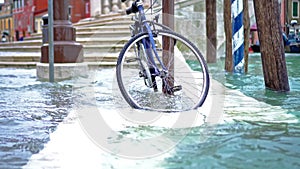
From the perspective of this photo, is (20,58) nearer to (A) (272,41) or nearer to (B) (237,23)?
(B) (237,23)

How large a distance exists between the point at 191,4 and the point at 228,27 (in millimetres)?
5338

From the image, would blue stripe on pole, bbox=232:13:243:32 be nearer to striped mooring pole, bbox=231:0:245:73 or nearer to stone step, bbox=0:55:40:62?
striped mooring pole, bbox=231:0:245:73

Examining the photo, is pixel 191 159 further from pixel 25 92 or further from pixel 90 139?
pixel 25 92

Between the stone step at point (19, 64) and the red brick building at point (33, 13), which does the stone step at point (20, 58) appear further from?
the red brick building at point (33, 13)

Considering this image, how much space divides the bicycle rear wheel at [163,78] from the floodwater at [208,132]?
0.21m

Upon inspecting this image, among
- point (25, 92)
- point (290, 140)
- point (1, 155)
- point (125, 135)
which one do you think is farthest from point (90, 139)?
point (25, 92)

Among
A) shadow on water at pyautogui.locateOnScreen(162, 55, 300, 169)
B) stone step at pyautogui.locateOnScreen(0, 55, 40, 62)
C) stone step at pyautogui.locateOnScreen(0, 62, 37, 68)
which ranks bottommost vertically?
shadow on water at pyautogui.locateOnScreen(162, 55, 300, 169)

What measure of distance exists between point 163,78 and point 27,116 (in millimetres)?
908

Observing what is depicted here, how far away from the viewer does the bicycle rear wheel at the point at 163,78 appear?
3.24 m

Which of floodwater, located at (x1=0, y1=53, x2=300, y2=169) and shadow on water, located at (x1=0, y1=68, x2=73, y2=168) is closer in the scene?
floodwater, located at (x1=0, y1=53, x2=300, y2=169)

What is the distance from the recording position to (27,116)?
306 cm

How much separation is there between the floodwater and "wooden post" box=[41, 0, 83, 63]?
2034mm

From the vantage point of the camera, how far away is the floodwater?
1958mm

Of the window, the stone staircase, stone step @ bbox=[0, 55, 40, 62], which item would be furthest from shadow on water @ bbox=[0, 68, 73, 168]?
the window
